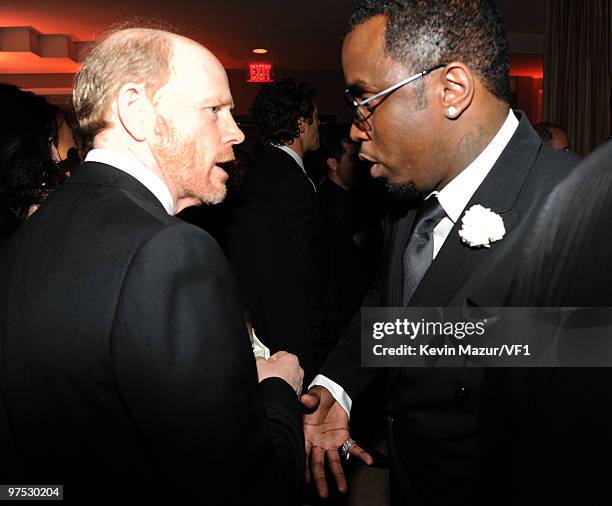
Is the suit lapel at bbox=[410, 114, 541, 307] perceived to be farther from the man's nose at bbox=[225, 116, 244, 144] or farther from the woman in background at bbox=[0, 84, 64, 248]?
the woman in background at bbox=[0, 84, 64, 248]

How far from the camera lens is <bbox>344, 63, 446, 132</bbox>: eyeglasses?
1.29 meters

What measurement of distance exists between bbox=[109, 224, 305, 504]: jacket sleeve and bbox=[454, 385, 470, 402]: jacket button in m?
0.48

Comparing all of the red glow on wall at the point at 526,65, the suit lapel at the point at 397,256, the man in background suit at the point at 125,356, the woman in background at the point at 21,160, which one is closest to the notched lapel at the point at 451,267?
the suit lapel at the point at 397,256

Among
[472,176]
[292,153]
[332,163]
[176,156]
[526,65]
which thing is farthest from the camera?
[526,65]

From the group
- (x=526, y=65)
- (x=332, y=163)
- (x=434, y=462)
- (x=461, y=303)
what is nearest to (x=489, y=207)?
(x=461, y=303)

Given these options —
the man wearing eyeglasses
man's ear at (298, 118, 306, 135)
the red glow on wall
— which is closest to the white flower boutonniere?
the man wearing eyeglasses

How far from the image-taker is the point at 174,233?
0.88 metres

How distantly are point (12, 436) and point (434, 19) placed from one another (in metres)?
1.27

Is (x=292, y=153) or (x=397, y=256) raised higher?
(x=292, y=153)

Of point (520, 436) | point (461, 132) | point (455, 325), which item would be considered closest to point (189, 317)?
point (520, 436)

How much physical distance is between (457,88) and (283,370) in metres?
0.82

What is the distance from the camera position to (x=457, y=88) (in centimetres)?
127

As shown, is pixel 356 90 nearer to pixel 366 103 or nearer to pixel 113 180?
pixel 366 103

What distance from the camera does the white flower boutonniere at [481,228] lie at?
3.99ft
